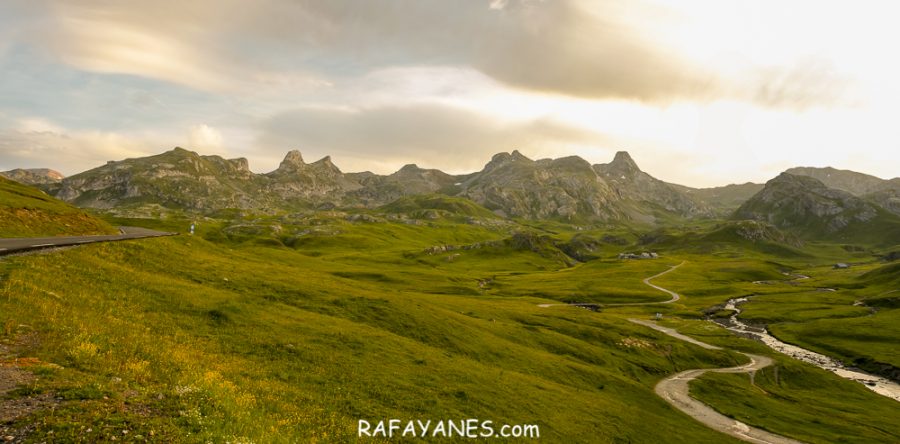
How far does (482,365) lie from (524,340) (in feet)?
85.9

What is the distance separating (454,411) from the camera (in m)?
34.9

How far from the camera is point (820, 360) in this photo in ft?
381

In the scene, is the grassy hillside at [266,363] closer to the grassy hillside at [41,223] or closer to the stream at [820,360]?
the stream at [820,360]

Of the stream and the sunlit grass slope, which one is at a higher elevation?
the sunlit grass slope

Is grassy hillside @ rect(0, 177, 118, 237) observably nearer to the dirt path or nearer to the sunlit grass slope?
the sunlit grass slope

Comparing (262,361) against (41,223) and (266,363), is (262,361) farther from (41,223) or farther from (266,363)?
(41,223)

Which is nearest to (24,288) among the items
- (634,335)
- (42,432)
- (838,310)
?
(42,432)

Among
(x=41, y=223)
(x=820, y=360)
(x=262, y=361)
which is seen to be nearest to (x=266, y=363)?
(x=262, y=361)

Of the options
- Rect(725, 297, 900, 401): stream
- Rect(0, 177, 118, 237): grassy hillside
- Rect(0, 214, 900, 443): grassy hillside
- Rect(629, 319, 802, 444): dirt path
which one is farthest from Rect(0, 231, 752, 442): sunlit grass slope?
Rect(725, 297, 900, 401): stream

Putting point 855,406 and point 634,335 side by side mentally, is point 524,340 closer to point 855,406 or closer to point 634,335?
point 634,335

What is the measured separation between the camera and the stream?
96812 millimetres

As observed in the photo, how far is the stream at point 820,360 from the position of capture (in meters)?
96.8

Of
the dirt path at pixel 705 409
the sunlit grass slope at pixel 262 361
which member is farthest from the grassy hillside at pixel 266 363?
the dirt path at pixel 705 409

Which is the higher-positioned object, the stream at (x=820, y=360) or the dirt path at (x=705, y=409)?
the dirt path at (x=705, y=409)
